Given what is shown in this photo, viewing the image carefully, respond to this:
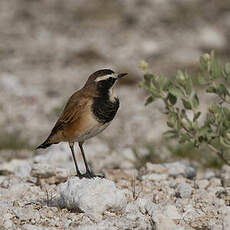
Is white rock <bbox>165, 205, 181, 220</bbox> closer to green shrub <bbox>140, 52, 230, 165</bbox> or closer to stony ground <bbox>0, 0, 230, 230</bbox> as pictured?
stony ground <bbox>0, 0, 230, 230</bbox>

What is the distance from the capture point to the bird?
5.43m

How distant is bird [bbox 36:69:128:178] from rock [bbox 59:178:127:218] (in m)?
0.81

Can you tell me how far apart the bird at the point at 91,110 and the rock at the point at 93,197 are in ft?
2.64

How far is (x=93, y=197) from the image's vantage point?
4.61 m

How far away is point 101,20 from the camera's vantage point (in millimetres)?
17469

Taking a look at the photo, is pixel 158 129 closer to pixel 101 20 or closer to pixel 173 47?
pixel 173 47

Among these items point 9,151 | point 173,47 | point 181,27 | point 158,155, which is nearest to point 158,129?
point 158,155

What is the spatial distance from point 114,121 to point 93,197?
5691 millimetres

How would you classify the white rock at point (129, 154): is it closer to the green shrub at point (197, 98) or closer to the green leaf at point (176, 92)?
the green shrub at point (197, 98)

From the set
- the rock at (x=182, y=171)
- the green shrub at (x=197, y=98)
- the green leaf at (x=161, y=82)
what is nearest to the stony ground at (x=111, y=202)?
the rock at (x=182, y=171)

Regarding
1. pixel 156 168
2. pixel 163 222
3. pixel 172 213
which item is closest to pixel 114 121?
Result: pixel 156 168

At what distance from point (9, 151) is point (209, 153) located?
291 centimetres

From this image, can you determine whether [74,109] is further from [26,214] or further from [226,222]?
[226,222]

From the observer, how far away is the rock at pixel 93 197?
4.57 meters
